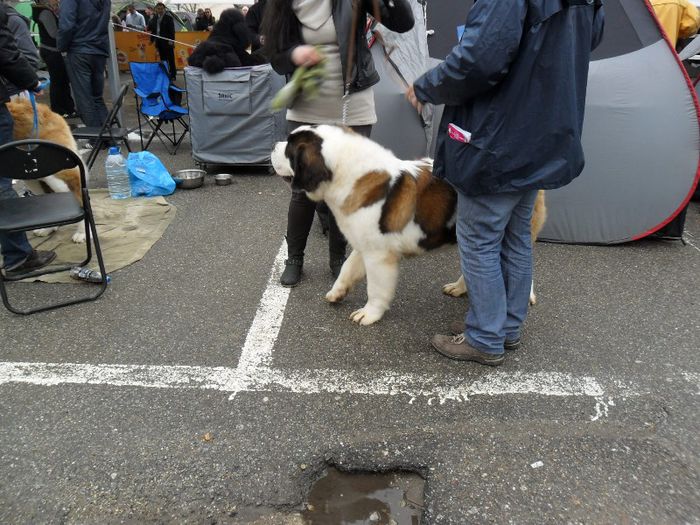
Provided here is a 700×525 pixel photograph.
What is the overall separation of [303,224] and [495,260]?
151 centimetres

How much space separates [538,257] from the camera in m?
4.44

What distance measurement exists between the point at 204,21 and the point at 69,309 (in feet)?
56.2

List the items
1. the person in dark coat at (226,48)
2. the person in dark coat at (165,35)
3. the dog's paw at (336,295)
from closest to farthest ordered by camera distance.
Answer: the dog's paw at (336,295) < the person in dark coat at (226,48) < the person in dark coat at (165,35)

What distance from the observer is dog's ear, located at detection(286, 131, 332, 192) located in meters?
2.92

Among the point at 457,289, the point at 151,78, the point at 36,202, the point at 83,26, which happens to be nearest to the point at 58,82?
the point at 83,26

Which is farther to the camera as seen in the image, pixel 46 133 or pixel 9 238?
pixel 46 133

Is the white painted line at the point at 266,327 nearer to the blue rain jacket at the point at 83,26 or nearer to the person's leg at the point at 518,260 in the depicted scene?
the person's leg at the point at 518,260

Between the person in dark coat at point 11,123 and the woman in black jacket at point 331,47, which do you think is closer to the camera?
the woman in black jacket at point 331,47

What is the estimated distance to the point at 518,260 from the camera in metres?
2.86

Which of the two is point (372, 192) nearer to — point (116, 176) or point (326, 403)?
point (326, 403)

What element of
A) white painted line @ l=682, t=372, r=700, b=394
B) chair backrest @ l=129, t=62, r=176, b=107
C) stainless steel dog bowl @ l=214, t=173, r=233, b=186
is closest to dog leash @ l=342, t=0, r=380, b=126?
white painted line @ l=682, t=372, r=700, b=394

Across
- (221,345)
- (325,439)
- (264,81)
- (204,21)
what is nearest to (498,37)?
(325,439)

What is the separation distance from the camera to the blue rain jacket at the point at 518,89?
7.07 ft

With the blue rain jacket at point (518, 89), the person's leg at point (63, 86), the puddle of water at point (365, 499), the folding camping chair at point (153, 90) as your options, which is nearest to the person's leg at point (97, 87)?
the folding camping chair at point (153, 90)
